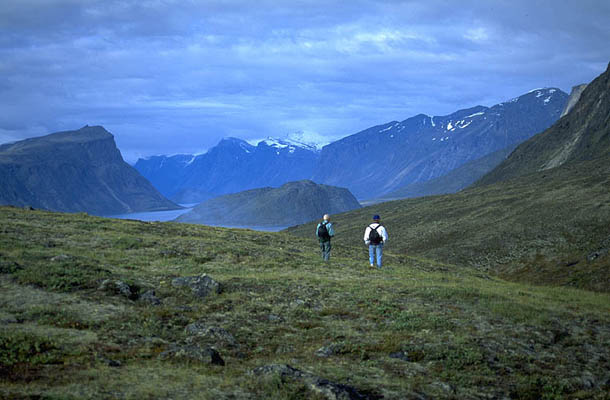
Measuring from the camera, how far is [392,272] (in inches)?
1347

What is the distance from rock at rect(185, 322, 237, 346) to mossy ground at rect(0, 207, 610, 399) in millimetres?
279

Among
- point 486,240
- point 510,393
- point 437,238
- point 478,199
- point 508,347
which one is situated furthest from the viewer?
point 478,199

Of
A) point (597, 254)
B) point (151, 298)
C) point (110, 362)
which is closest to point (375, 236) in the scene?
point (151, 298)

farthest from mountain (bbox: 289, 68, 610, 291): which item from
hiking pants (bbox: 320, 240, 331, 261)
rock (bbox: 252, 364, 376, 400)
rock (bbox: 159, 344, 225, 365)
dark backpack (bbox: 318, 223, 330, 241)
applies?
rock (bbox: 159, 344, 225, 365)

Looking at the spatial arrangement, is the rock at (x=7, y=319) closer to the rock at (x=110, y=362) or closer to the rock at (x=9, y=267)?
the rock at (x=110, y=362)

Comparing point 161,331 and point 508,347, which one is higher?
point 161,331

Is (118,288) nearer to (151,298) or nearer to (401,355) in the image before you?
(151,298)

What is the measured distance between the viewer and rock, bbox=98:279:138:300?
69.9ft

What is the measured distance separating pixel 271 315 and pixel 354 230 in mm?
146175

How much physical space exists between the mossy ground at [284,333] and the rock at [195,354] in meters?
0.28

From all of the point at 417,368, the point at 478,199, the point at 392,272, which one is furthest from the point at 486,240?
the point at 417,368

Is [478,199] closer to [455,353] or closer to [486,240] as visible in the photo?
[486,240]

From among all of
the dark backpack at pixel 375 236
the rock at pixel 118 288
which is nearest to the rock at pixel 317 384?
the rock at pixel 118 288

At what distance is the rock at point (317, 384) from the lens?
12.4 metres
